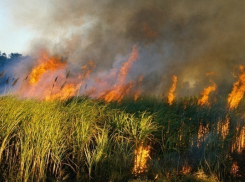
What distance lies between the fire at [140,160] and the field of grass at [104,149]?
7cm

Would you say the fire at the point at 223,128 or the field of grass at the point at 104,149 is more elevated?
the fire at the point at 223,128

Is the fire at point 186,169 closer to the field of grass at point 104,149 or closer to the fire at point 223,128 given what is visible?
the field of grass at point 104,149

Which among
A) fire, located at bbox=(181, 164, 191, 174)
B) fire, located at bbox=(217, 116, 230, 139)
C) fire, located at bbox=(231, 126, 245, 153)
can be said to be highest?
fire, located at bbox=(217, 116, 230, 139)

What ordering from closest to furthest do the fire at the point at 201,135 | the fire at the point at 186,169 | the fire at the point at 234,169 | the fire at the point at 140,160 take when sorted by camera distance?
the fire at the point at 140,160 → the fire at the point at 186,169 → the fire at the point at 234,169 → the fire at the point at 201,135

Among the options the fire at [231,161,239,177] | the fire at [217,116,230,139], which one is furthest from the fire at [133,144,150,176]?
the fire at [217,116,230,139]

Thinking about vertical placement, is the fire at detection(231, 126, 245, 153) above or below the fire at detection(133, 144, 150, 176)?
above

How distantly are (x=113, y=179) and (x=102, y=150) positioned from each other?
652mm

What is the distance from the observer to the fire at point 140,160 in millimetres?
5661

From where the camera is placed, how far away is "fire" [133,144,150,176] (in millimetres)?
5661

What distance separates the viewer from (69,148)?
19.3 ft

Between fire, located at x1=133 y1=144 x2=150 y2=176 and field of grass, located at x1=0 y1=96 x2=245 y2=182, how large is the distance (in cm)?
7

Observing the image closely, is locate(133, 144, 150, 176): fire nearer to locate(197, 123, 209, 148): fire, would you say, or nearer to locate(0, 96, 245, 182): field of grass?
locate(0, 96, 245, 182): field of grass

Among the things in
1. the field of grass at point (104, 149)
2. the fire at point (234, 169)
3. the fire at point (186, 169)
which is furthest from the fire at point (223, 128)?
the fire at point (186, 169)

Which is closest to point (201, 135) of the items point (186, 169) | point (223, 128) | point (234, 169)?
point (223, 128)
